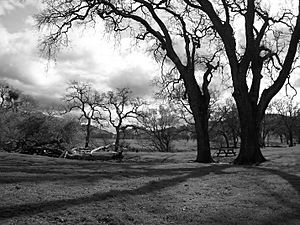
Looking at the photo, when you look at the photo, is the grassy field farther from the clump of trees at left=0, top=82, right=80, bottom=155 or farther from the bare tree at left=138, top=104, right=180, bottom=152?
the bare tree at left=138, top=104, right=180, bottom=152

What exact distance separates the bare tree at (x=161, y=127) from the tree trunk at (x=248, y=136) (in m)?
41.1

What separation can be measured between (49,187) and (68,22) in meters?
12.9

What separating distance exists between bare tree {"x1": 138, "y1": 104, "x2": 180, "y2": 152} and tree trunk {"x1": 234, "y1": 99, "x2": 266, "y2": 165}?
41.1 meters

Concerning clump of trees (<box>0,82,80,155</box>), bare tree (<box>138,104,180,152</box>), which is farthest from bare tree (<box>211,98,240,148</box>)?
clump of trees (<box>0,82,80,155</box>)

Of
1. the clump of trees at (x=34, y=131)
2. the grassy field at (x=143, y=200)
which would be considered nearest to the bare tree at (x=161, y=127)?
the clump of trees at (x=34, y=131)

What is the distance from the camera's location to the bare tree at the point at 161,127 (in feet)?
189

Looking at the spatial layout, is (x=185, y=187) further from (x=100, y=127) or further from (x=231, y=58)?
(x=100, y=127)

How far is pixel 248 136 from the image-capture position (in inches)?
610

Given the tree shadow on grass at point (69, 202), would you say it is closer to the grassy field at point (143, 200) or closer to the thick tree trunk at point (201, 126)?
the grassy field at point (143, 200)

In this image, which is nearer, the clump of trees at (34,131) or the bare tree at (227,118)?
the clump of trees at (34,131)

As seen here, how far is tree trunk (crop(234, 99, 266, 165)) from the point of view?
1550 centimetres

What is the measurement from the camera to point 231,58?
16.1 metres

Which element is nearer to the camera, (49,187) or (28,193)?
(28,193)

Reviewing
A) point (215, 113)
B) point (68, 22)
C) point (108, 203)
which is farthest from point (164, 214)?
point (215, 113)
